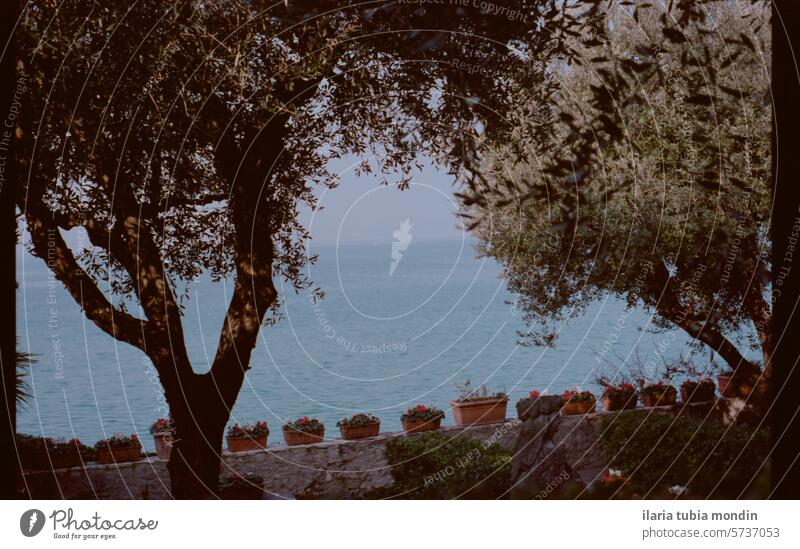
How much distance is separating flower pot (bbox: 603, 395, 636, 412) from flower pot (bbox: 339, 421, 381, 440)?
13.8 ft

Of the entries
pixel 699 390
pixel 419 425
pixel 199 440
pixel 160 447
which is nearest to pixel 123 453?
pixel 160 447

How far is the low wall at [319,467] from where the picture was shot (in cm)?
938

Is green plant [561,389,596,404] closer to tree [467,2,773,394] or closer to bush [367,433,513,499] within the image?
tree [467,2,773,394]

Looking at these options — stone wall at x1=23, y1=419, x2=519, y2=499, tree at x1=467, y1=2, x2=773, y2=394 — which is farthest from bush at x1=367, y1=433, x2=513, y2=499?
tree at x1=467, y1=2, x2=773, y2=394

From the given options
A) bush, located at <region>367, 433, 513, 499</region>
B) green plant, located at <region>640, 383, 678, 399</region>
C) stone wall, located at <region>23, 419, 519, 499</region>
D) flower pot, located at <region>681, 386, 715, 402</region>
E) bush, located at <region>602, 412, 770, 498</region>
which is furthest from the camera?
flower pot, located at <region>681, 386, 715, 402</region>

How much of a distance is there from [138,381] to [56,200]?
2.43 metres

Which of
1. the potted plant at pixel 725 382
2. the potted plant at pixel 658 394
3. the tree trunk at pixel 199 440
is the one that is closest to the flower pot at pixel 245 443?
the tree trunk at pixel 199 440

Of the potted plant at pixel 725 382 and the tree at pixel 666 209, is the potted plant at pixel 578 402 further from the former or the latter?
the potted plant at pixel 725 382

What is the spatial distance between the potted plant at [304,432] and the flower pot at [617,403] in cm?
501

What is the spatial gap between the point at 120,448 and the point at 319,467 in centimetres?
273

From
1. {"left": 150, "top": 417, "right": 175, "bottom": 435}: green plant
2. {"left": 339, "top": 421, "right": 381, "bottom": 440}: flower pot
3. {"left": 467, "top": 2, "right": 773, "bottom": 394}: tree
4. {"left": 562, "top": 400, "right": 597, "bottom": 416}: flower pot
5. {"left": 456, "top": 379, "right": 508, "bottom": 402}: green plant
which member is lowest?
{"left": 339, "top": 421, "right": 381, "bottom": 440}: flower pot

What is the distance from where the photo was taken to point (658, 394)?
12.8 meters

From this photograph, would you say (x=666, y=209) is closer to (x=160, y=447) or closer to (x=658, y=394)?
(x=658, y=394)

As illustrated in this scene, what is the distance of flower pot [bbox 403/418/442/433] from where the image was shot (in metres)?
11.6
